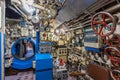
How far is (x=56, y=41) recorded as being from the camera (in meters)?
6.21

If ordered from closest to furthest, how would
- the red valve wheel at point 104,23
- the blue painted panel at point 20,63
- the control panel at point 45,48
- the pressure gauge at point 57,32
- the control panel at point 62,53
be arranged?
1. the red valve wheel at point 104,23
2. the control panel at point 45,48
3. the blue painted panel at point 20,63
4. the control panel at point 62,53
5. the pressure gauge at point 57,32

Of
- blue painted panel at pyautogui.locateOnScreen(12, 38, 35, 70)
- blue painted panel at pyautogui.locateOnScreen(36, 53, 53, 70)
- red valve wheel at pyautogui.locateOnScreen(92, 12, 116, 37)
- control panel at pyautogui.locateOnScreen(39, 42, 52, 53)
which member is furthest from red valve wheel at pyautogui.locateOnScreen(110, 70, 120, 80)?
blue painted panel at pyautogui.locateOnScreen(12, 38, 35, 70)

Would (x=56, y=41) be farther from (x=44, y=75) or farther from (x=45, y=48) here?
(x=44, y=75)

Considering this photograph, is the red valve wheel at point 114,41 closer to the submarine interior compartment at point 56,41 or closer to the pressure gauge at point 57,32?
the submarine interior compartment at point 56,41

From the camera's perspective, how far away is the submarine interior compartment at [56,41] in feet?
9.44

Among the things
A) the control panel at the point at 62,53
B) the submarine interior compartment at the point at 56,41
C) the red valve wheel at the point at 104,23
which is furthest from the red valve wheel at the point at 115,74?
the control panel at the point at 62,53

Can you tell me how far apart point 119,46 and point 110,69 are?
2.06 ft

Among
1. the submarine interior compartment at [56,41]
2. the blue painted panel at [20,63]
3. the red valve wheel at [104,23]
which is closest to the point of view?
the red valve wheel at [104,23]

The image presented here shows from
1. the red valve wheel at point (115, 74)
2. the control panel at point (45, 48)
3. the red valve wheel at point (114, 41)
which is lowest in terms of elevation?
the red valve wheel at point (115, 74)

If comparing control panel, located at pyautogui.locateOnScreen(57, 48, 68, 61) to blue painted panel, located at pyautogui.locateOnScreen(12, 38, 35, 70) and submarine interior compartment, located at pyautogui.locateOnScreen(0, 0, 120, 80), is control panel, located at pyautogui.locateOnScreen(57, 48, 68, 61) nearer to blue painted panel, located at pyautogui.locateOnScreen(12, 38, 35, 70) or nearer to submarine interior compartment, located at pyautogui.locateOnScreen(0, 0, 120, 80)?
submarine interior compartment, located at pyautogui.locateOnScreen(0, 0, 120, 80)

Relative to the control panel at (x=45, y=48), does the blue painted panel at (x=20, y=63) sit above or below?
below

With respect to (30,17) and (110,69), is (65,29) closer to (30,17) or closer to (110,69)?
(30,17)

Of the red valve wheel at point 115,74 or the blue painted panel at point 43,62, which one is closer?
the red valve wheel at point 115,74

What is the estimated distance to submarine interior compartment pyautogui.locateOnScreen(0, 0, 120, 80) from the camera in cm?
288
